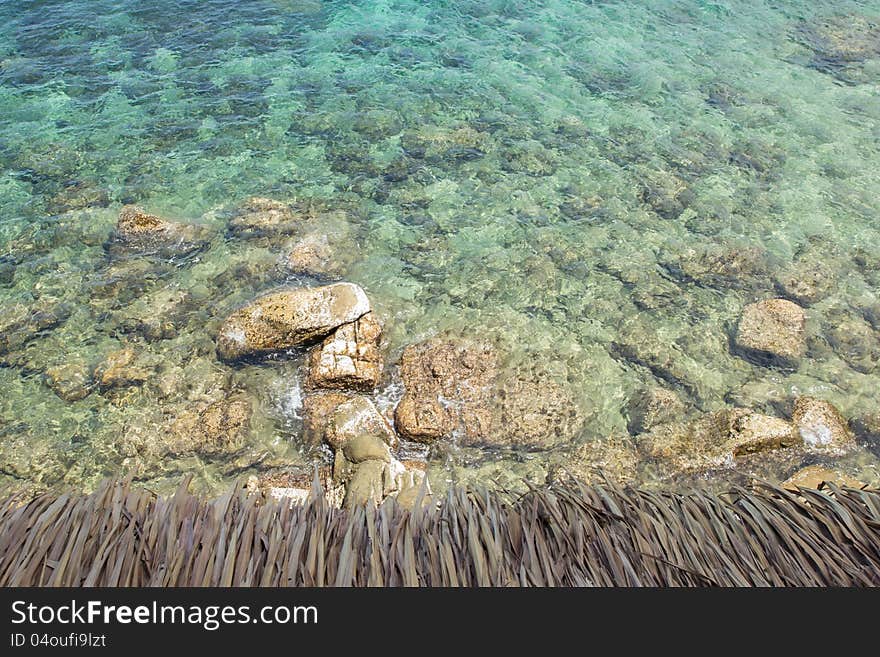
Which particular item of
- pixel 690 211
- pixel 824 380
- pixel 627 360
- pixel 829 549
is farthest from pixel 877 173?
pixel 829 549

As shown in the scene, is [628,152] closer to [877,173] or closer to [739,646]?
[877,173]

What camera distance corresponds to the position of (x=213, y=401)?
19.1ft

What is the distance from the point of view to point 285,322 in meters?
6.04

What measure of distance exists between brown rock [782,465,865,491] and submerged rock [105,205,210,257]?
266 inches

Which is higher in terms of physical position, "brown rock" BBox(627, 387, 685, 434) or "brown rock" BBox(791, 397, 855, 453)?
"brown rock" BBox(791, 397, 855, 453)

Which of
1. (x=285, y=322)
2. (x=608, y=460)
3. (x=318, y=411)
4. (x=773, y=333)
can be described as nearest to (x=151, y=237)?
(x=285, y=322)

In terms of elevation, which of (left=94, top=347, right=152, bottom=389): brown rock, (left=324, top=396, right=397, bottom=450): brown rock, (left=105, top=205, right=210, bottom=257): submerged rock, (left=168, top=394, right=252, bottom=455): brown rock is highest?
(left=105, top=205, right=210, bottom=257): submerged rock

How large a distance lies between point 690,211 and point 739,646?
7.03 meters

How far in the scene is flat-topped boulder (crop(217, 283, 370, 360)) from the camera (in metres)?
6.05

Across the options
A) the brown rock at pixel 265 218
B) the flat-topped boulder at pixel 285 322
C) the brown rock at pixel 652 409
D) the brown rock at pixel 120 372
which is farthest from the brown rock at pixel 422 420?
the brown rock at pixel 265 218

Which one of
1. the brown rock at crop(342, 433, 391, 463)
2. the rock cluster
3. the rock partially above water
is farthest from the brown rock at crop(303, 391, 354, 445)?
the rock partially above water

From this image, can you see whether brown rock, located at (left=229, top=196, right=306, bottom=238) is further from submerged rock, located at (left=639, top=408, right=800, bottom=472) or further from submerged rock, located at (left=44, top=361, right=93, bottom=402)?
submerged rock, located at (left=639, top=408, right=800, bottom=472)

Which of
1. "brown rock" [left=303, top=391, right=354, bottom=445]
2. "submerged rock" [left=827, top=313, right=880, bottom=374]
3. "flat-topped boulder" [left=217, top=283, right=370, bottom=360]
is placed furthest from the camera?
"submerged rock" [left=827, top=313, right=880, bottom=374]

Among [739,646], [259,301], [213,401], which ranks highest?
[739,646]
